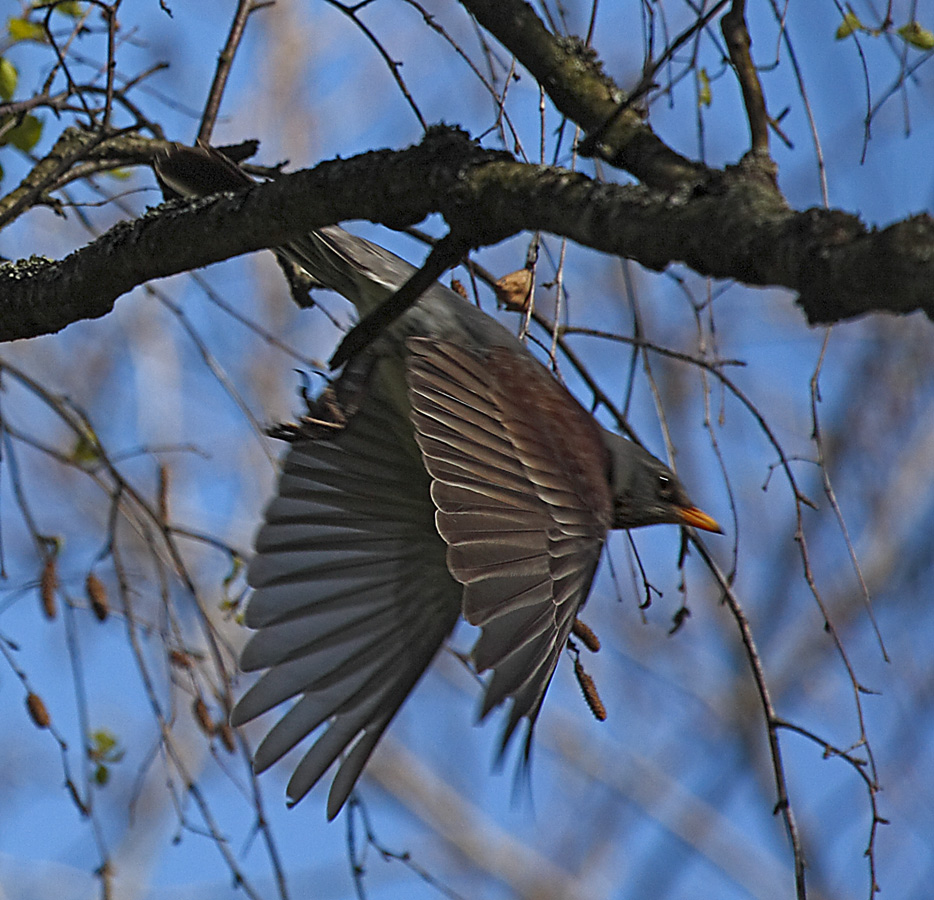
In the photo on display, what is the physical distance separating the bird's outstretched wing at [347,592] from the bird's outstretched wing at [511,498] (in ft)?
1.53

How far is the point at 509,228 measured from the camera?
5.45 feet

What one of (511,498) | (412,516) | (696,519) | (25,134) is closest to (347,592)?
(412,516)

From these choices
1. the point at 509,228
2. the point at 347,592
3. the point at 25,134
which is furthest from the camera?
the point at 347,592

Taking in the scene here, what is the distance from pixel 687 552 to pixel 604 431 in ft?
1.68

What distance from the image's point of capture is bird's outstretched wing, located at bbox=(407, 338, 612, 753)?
84.1 inches

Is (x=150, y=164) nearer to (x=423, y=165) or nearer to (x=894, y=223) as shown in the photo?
(x=423, y=165)

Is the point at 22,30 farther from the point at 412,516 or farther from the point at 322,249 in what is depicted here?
the point at 412,516

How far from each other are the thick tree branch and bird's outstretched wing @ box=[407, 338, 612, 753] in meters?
0.50

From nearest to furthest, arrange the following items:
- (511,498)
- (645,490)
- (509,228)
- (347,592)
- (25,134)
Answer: (509,228)
(511,498)
(25,134)
(347,592)
(645,490)

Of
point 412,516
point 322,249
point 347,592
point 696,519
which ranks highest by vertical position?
point 696,519

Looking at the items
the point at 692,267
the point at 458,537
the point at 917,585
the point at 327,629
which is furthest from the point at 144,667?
the point at 917,585

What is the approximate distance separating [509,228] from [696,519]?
1577 millimetres

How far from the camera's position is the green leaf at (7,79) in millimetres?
2804

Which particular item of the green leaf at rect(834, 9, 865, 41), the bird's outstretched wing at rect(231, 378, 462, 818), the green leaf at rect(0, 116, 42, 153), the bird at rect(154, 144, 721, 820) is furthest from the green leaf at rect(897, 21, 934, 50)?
the green leaf at rect(0, 116, 42, 153)
